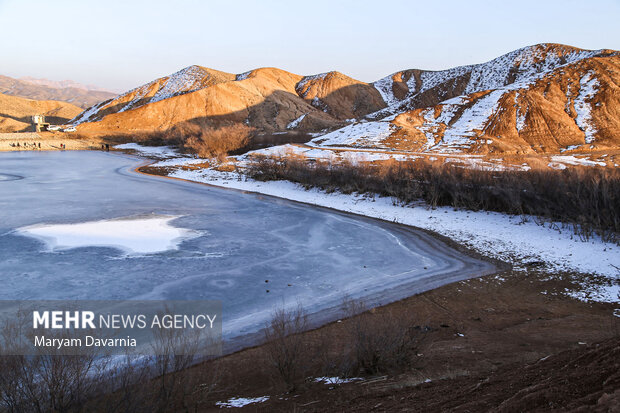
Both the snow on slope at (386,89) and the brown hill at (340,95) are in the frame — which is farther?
the snow on slope at (386,89)

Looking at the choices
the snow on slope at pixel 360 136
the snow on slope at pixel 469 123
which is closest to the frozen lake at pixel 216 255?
the snow on slope at pixel 469 123

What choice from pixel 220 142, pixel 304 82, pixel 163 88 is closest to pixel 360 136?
pixel 220 142

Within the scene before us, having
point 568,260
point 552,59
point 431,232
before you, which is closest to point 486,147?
point 431,232

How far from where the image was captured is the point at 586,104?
42.5m

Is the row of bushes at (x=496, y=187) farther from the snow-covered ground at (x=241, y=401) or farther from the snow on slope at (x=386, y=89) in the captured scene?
the snow on slope at (x=386, y=89)

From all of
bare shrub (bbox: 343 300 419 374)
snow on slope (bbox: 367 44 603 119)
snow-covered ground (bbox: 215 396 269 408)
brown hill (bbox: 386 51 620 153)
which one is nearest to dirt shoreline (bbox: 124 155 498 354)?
snow-covered ground (bbox: 215 396 269 408)

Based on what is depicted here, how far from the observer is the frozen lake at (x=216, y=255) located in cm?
848

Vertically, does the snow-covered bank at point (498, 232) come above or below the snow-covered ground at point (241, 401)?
above

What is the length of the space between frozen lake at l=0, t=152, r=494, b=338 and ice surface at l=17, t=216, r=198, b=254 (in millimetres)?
29

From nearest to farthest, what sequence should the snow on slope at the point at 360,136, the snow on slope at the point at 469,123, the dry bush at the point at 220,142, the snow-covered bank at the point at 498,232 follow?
the snow-covered bank at the point at 498,232 < the snow on slope at the point at 469,123 < the dry bush at the point at 220,142 < the snow on slope at the point at 360,136

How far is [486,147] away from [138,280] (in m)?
→ 33.1

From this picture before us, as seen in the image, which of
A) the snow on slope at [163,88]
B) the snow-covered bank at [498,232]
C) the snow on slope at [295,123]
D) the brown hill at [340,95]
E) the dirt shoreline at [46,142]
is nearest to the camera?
the snow-covered bank at [498,232]

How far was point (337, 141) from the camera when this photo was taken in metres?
43.8

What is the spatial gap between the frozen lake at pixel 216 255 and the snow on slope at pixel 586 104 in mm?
33588
